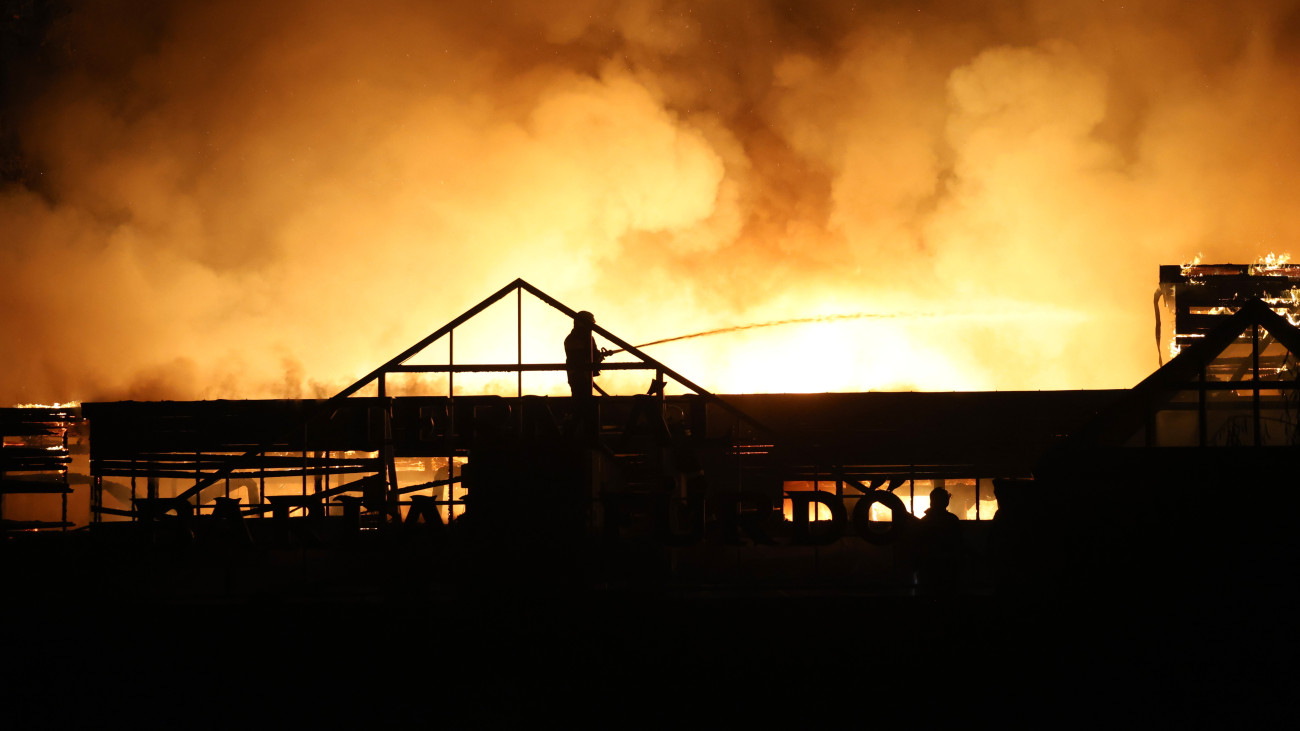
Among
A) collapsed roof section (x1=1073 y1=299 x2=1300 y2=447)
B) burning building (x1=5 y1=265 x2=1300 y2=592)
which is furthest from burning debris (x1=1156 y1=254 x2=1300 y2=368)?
collapsed roof section (x1=1073 y1=299 x2=1300 y2=447)

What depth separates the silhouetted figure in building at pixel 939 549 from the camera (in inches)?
590

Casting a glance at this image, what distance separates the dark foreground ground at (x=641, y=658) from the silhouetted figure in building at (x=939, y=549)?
14.3 inches

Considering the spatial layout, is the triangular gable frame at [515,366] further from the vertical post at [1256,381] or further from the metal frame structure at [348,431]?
the vertical post at [1256,381]

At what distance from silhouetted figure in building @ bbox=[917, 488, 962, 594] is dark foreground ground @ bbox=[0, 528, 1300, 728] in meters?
0.36

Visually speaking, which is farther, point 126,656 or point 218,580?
point 218,580

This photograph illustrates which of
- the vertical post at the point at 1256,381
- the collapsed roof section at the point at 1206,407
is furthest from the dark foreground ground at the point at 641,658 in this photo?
the vertical post at the point at 1256,381

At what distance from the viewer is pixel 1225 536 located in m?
13.8

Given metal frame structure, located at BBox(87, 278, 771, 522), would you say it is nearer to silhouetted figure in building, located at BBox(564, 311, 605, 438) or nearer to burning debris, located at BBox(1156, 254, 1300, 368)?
silhouetted figure in building, located at BBox(564, 311, 605, 438)

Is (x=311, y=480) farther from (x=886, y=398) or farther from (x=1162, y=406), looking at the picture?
(x=1162, y=406)

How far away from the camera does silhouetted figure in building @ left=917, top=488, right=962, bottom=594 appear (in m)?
15.0

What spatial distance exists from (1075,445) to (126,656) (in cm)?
1580

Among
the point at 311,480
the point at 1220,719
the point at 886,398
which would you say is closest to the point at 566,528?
the point at 1220,719

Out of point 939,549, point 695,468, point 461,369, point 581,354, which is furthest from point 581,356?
point 939,549

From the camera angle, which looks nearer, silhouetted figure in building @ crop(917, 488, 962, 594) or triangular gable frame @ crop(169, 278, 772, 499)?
silhouetted figure in building @ crop(917, 488, 962, 594)
